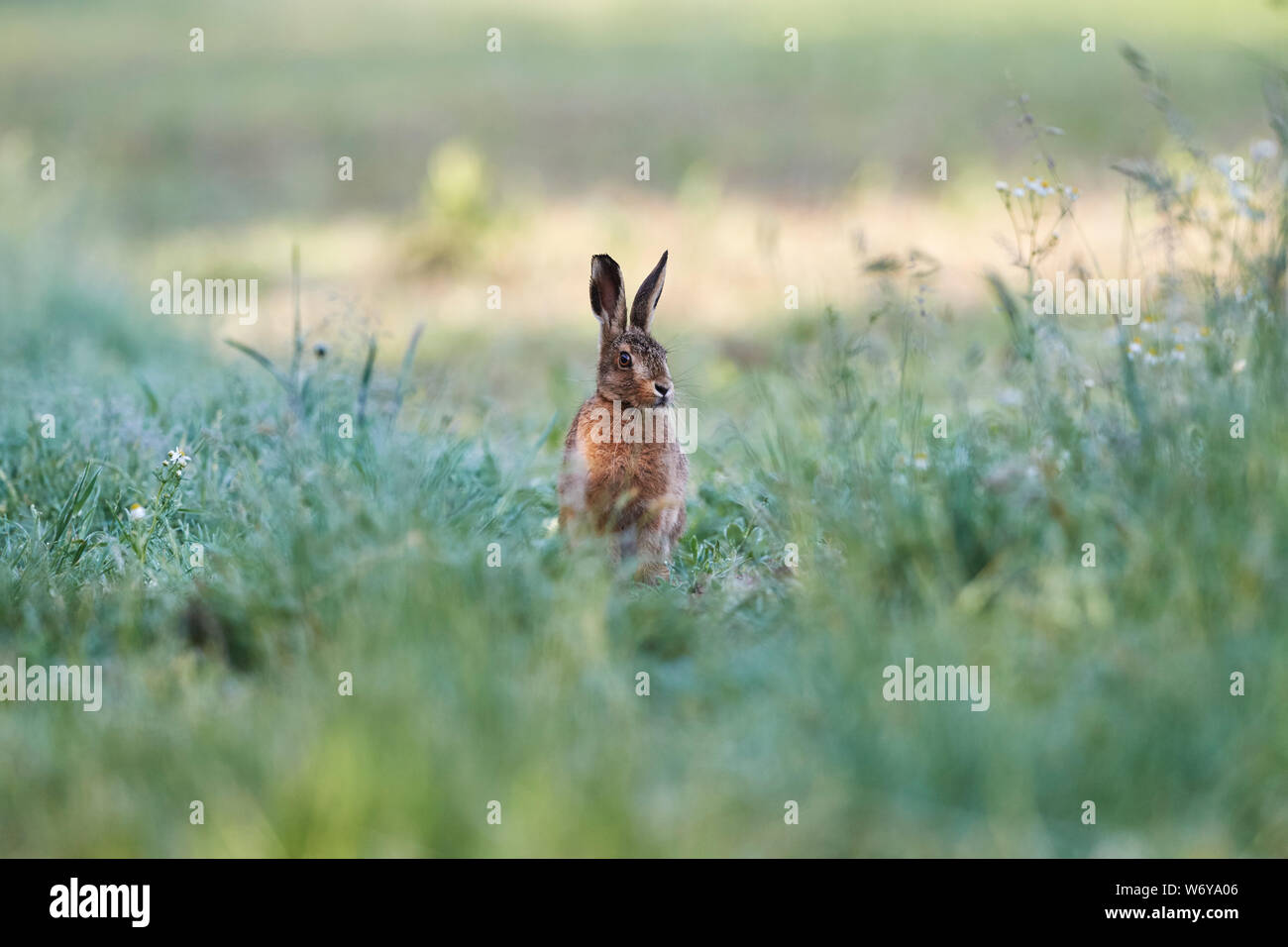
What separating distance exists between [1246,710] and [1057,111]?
47.7 ft

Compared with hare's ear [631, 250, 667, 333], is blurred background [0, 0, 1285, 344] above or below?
above

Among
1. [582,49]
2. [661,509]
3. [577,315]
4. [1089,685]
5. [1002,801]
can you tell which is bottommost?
[1002,801]

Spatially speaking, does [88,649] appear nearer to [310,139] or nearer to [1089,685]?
[1089,685]

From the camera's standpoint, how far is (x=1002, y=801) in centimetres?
301

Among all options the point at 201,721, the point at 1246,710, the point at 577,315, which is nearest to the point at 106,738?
the point at 201,721

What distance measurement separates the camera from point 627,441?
17.9 ft
